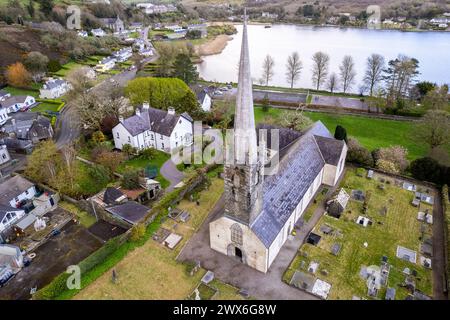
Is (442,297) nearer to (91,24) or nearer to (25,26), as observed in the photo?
(25,26)

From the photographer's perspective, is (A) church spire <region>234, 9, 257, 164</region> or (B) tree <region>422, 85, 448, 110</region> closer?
(A) church spire <region>234, 9, 257, 164</region>

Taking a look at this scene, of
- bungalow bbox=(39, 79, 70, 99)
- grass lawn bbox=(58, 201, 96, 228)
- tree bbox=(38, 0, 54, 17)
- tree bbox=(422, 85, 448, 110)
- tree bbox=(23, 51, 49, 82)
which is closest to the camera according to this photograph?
grass lawn bbox=(58, 201, 96, 228)

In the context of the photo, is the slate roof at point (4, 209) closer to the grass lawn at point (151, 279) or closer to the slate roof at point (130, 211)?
the slate roof at point (130, 211)

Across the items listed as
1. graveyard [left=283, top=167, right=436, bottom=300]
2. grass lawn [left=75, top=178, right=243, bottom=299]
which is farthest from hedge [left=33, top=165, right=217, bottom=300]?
graveyard [left=283, top=167, right=436, bottom=300]

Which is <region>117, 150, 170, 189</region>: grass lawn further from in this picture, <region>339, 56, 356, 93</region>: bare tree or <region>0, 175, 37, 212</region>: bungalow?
<region>339, 56, 356, 93</region>: bare tree

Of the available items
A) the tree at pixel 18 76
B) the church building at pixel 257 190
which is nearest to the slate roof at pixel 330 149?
the church building at pixel 257 190

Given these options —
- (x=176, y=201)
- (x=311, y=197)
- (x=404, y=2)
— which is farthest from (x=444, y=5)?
(x=176, y=201)
